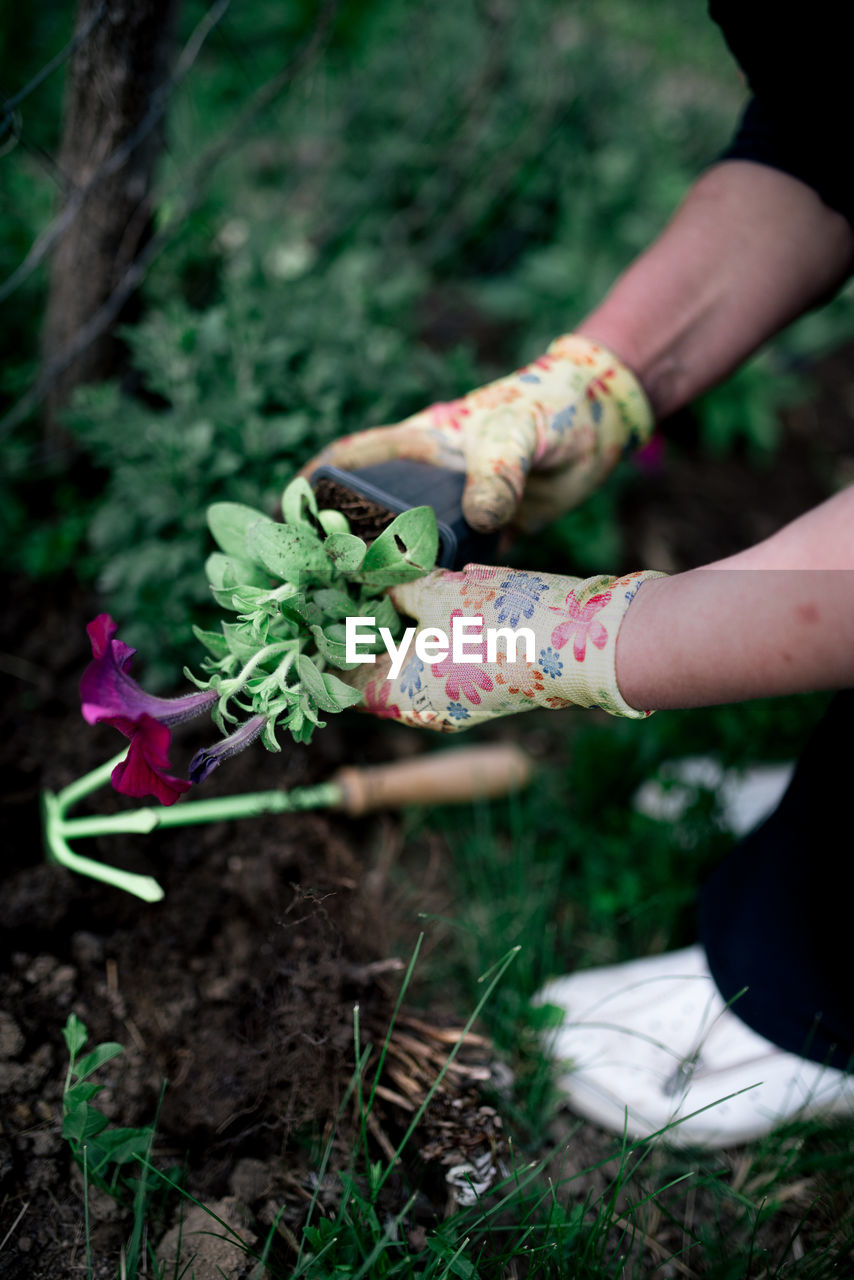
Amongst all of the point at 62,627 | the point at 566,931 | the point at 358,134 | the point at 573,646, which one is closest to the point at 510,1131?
the point at 566,931

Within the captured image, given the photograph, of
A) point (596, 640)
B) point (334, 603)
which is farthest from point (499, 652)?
point (334, 603)

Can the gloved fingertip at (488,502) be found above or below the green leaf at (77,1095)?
above

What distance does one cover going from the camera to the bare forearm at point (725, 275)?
4.52 feet

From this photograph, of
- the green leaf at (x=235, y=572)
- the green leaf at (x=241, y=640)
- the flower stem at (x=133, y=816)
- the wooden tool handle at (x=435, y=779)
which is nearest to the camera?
the green leaf at (x=241, y=640)

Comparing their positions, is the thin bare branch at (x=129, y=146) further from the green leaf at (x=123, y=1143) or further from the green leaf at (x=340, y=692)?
the green leaf at (x=123, y=1143)

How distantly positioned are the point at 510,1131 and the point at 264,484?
3.88 ft

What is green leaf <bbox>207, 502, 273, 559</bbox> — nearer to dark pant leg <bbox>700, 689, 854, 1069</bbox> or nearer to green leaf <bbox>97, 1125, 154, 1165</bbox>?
green leaf <bbox>97, 1125, 154, 1165</bbox>

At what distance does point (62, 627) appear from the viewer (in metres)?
1.80

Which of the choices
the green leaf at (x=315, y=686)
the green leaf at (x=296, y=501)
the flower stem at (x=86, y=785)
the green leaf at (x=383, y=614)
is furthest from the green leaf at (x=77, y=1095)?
the green leaf at (x=296, y=501)

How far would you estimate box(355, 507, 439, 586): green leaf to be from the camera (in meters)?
1.06

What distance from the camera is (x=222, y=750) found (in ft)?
3.26

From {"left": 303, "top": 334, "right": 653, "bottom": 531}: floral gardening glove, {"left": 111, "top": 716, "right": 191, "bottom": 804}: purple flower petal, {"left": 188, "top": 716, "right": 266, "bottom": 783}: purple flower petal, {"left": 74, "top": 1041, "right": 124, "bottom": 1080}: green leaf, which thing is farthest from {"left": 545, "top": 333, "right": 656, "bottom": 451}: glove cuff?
{"left": 74, "top": 1041, "right": 124, "bottom": 1080}: green leaf

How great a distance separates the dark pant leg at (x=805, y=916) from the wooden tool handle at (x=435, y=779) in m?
0.51

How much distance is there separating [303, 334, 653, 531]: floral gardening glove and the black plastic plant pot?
35mm
